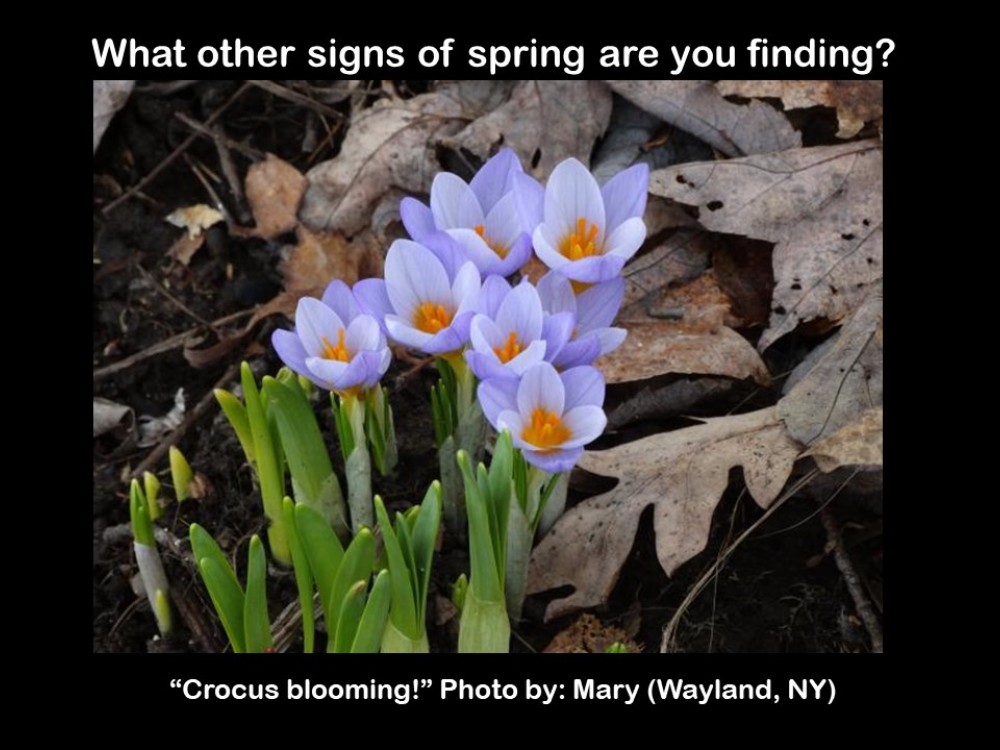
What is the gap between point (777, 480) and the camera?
2.37m

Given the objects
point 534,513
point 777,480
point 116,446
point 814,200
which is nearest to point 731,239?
point 814,200

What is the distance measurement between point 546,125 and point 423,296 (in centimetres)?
120

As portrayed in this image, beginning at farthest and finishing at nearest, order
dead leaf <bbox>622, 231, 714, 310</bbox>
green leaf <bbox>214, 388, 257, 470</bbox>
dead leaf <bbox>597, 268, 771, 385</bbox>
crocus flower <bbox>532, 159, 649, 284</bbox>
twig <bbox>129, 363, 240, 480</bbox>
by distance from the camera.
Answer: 1. dead leaf <bbox>622, 231, 714, 310</bbox>
2. twig <bbox>129, 363, 240, 480</bbox>
3. dead leaf <bbox>597, 268, 771, 385</bbox>
4. green leaf <bbox>214, 388, 257, 470</bbox>
5. crocus flower <bbox>532, 159, 649, 284</bbox>

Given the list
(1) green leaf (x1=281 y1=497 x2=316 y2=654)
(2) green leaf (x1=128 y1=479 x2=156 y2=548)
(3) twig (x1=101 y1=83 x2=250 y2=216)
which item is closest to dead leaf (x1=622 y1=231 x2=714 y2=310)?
(1) green leaf (x1=281 y1=497 x2=316 y2=654)

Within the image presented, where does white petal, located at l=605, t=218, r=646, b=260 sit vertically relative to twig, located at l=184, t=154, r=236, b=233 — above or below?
below

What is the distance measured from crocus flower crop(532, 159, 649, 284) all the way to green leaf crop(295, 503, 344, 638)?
0.63m

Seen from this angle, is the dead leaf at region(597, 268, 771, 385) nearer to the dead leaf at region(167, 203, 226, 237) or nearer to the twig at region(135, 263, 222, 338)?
the twig at region(135, 263, 222, 338)

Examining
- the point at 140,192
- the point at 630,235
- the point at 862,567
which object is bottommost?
the point at 862,567

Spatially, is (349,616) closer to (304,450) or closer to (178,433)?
(304,450)

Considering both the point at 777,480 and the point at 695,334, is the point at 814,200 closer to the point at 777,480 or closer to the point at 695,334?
the point at 695,334

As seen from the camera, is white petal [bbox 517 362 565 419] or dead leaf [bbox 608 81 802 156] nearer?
white petal [bbox 517 362 565 419]

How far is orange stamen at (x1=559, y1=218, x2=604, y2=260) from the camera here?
218 centimetres

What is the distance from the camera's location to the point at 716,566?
8.04 feet

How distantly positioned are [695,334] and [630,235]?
729 mm
